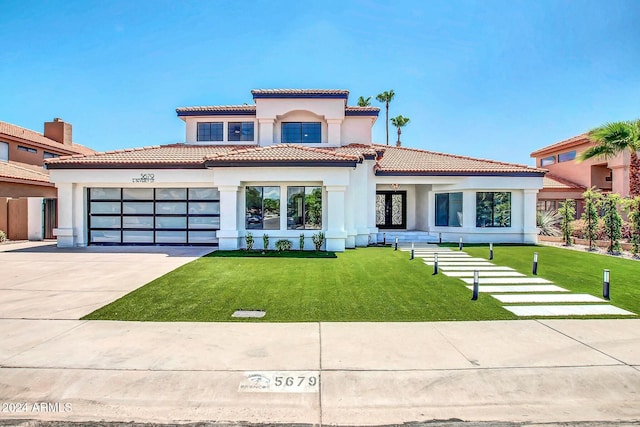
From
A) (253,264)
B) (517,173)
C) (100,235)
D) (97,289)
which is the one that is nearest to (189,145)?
(100,235)

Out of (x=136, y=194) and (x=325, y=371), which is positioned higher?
(x=136, y=194)

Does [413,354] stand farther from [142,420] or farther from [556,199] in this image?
[556,199]

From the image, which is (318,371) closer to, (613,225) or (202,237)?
(202,237)

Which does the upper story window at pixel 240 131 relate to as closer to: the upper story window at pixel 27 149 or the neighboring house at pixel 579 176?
the upper story window at pixel 27 149

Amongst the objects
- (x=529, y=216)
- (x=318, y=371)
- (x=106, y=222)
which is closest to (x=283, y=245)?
(x=106, y=222)

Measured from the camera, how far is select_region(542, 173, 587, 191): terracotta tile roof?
2897cm

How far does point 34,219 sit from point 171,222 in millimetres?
9311

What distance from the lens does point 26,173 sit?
24453 mm

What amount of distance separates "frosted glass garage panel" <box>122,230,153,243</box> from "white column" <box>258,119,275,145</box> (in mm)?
8306

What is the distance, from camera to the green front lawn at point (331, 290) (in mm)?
7621

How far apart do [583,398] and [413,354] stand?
7.17 ft

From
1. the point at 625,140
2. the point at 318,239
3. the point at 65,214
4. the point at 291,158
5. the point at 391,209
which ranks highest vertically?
the point at 625,140

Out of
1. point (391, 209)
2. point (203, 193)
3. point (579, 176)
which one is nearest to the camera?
point (203, 193)

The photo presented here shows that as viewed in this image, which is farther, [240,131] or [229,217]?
[240,131]
